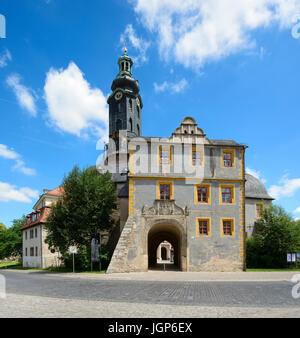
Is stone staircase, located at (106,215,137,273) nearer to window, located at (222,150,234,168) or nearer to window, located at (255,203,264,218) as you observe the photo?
window, located at (222,150,234,168)

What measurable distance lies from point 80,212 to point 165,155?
9.14m

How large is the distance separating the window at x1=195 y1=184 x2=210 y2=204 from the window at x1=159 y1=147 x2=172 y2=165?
11.5ft

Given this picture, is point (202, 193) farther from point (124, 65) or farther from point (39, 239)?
point (124, 65)

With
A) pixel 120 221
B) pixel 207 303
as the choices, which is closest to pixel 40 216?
pixel 120 221

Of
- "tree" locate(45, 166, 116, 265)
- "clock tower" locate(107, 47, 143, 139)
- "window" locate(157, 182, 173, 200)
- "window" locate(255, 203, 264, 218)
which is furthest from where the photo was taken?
"clock tower" locate(107, 47, 143, 139)

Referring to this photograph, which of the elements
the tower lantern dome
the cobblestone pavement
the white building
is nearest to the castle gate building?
the cobblestone pavement

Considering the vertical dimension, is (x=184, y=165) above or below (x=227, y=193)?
above

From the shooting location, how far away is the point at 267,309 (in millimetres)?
8664

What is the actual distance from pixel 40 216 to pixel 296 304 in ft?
120

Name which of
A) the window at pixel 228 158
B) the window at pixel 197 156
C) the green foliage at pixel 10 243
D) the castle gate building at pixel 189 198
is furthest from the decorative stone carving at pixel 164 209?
the green foliage at pixel 10 243

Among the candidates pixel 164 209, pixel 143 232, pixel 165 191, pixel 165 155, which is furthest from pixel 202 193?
pixel 143 232

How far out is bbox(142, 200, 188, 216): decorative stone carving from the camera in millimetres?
25797
